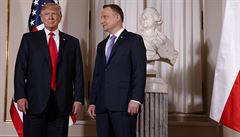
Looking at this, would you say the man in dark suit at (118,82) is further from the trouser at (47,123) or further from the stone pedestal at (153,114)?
the stone pedestal at (153,114)

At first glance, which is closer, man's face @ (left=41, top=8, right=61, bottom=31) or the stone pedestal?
man's face @ (left=41, top=8, right=61, bottom=31)

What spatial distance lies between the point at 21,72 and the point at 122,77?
0.69 meters

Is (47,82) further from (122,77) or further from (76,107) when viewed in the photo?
(122,77)

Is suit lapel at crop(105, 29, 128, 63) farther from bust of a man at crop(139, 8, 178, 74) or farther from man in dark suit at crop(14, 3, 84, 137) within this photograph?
bust of a man at crop(139, 8, 178, 74)

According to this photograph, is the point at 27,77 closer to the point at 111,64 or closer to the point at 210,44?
the point at 111,64

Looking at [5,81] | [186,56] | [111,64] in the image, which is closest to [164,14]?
[186,56]

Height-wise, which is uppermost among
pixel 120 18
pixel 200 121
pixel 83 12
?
pixel 83 12

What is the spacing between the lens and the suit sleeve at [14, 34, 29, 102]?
2770 mm

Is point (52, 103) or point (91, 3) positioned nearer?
point (52, 103)

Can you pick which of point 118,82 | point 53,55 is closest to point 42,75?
point 53,55

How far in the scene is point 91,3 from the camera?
506cm

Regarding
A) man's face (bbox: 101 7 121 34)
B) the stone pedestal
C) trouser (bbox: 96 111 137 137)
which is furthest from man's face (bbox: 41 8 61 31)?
the stone pedestal

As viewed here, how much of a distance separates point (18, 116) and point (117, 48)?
5.40 ft

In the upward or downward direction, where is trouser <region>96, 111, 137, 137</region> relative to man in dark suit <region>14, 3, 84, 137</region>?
downward
